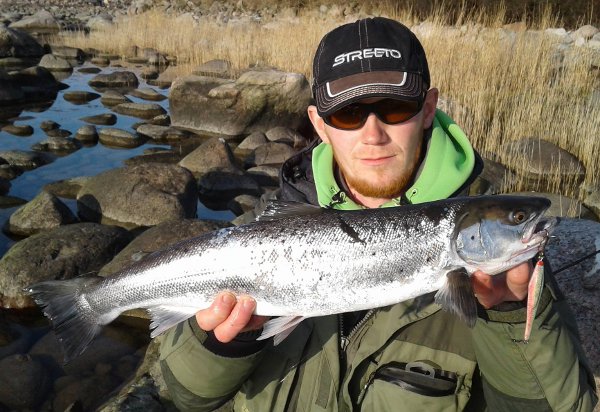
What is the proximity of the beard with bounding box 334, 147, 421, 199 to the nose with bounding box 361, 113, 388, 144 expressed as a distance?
0.66 ft

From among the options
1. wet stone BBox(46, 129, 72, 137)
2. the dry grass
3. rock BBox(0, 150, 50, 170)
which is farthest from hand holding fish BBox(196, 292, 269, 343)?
wet stone BBox(46, 129, 72, 137)

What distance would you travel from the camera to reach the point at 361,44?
10.1ft

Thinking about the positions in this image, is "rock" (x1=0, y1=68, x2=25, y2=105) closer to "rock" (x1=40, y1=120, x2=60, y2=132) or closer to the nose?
"rock" (x1=40, y1=120, x2=60, y2=132)

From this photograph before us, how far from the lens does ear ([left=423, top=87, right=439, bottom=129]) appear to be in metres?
3.24

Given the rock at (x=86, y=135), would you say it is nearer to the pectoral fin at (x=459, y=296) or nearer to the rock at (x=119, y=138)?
the rock at (x=119, y=138)

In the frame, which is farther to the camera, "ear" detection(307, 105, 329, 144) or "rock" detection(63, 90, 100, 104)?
"rock" detection(63, 90, 100, 104)

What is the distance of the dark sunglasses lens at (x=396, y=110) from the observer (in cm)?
300

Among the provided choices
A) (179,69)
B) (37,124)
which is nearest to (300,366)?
(37,124)

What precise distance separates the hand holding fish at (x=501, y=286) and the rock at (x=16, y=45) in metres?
25.8

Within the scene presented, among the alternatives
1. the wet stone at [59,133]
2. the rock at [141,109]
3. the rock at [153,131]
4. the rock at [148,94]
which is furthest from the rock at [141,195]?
the rock at [148,94]

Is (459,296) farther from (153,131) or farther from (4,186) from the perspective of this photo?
(153,131)

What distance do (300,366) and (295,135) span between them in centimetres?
1020

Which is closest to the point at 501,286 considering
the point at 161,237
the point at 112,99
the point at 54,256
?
the point at 161,237

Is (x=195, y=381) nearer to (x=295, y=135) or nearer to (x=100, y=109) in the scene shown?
(x=295, y=135)
